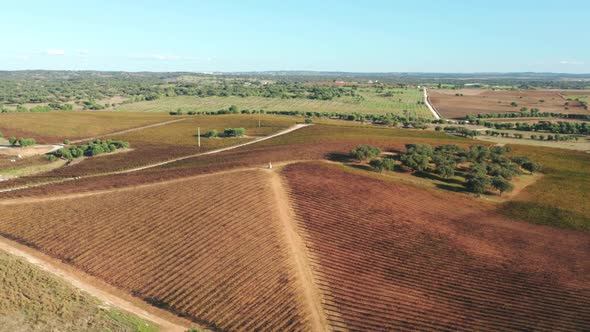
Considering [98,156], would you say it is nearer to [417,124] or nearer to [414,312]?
[414,312]

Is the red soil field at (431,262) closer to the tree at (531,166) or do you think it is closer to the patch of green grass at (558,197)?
the patch of green grass at (558,197)

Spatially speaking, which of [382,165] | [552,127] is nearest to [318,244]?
[382,165]

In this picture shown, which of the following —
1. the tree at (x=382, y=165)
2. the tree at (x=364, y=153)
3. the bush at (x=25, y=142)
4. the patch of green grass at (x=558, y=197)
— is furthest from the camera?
the bush at (x=25, y=142)

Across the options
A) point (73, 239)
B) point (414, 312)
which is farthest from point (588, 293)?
point (73, 239)

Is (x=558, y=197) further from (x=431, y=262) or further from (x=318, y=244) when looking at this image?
(x=318, y=244)

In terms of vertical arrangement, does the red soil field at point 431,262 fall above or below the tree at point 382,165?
below

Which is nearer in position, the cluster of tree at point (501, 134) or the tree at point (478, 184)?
the tree at point (478, 184)

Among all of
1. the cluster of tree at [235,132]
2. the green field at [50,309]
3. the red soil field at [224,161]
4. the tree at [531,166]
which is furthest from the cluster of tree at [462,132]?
the green field at [50,309]
